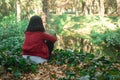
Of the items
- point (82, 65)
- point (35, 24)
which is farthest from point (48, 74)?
point (35, 24)

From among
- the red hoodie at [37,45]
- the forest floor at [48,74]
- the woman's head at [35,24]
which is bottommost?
the forest floor at [48,74]

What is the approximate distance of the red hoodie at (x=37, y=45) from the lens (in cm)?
688

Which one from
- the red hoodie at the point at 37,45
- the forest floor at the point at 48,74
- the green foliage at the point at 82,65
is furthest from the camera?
the red hoodie at the point at 37,45

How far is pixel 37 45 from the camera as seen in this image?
693 cm

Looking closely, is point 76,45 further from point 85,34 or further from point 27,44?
point 27,44

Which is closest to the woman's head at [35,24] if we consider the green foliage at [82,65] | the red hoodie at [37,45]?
the red hoodie at [37,45]

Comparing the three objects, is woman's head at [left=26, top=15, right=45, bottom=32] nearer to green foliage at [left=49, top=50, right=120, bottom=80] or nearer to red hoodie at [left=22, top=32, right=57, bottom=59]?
red hoodie at [left=22, top=32, right=57, bottom=59]

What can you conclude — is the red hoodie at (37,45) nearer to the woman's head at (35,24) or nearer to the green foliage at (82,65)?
the woman's head at (35,24)

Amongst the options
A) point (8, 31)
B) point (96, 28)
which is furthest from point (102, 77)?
point (96, 28)

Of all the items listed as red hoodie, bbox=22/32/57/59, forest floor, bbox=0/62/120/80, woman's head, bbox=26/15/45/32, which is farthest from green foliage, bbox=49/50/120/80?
woman's head, bbox=26/15/45/32

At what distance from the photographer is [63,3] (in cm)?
4772

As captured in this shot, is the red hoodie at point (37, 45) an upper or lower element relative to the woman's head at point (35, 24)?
lower

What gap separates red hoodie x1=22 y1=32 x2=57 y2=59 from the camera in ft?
22.6

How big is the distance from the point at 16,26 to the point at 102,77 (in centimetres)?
1114
